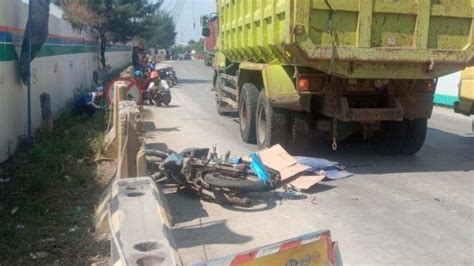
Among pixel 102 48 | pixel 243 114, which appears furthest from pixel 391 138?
pixel 102 48

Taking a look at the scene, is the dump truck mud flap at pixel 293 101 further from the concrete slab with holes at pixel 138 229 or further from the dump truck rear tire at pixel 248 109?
the concrete slab with holes at pixel 138 229

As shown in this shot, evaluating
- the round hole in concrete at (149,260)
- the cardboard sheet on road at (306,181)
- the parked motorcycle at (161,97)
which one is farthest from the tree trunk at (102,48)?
the round hole in concrete at (149,260)

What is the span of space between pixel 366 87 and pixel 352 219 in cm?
263

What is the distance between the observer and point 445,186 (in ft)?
21.8

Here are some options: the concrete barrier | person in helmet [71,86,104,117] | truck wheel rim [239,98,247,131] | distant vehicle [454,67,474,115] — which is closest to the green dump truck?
truck wheel rim [239,98,247,131]

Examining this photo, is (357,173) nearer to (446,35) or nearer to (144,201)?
(446,35)

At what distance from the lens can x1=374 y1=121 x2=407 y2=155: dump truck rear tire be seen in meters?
8.22

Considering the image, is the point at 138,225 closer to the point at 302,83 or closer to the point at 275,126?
the point at 302,83

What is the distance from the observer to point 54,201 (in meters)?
5.81

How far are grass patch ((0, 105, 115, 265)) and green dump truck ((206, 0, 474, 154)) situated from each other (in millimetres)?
2683

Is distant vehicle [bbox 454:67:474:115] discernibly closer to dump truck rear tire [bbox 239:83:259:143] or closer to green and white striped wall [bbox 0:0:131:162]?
dump truck rear tire [bbox 239:83:259:143]

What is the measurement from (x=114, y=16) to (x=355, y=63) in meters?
22.0

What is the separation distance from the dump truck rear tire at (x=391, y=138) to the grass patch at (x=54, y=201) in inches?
163

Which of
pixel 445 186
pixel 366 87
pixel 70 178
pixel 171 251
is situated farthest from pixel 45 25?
pixel 171 251
